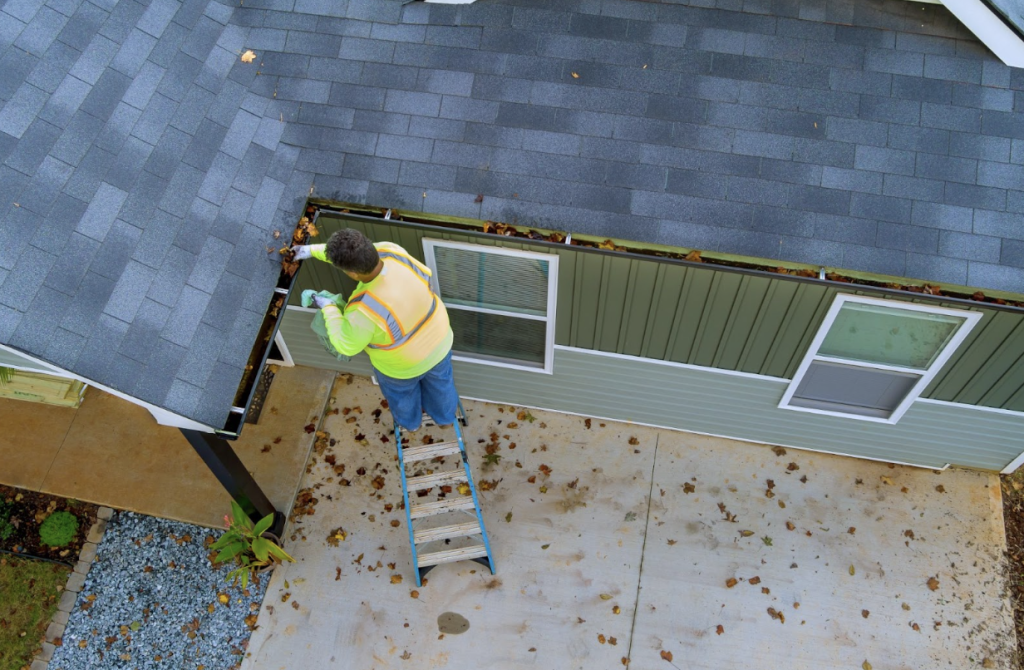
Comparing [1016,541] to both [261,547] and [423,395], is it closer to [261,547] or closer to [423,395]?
[423,395]

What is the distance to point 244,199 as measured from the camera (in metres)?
5.66

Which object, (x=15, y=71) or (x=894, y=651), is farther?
(x=894, y=651)

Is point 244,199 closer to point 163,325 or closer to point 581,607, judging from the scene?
→ point 163,325

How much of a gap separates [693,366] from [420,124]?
129 inches

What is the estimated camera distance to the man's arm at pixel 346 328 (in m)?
5.12

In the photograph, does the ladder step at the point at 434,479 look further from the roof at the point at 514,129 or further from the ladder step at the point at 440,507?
the roof at the point at 514,129

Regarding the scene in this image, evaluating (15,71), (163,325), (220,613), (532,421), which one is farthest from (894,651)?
(15,71)

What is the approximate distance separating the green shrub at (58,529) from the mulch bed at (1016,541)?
8.90 metres

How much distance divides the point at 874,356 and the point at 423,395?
3962 millimetres

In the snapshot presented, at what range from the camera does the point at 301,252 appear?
556 centimetres

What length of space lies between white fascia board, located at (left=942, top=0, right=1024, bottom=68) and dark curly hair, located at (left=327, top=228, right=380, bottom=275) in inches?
189

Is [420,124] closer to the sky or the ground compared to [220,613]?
closer to the sky

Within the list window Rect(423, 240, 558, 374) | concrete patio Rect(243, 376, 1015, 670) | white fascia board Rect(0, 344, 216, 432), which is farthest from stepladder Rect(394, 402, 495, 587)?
white fascia board Rect(0, 344, 216, 432)

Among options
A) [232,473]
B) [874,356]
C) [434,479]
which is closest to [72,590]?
[232,473]
